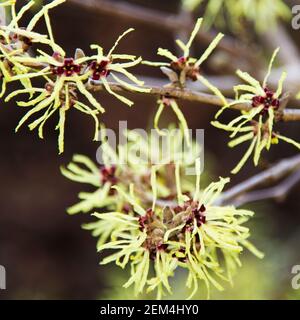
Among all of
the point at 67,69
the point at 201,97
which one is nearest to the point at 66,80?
the point at 67,69

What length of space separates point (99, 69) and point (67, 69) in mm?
28

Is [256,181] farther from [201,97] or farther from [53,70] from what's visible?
[53,70]

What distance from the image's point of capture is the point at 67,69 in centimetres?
49

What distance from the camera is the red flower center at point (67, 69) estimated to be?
0.49 meters

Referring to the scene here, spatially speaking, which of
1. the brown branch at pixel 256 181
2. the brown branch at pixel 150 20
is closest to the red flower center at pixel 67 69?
the brown branch at pixel 256 181

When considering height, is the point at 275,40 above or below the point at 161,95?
above

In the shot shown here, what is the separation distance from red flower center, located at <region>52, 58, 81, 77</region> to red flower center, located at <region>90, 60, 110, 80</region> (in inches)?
0.6

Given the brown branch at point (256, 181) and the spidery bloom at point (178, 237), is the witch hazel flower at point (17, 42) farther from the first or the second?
the brown branch at point (256, 181)

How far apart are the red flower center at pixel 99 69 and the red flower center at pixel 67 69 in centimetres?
2

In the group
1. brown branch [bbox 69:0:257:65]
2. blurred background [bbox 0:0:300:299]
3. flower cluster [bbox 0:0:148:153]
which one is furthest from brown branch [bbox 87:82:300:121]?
blurred background [bbox 0:0:300:299]
